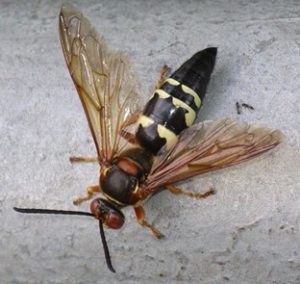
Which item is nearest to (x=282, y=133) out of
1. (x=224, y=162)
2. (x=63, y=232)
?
(x=224, y=162)

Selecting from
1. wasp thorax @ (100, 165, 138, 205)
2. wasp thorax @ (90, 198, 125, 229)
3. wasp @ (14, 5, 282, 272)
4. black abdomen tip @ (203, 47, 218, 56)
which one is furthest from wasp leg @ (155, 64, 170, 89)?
wasp thorax @ (90, 198, 125, 229)

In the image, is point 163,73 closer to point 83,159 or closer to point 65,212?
point 83,159

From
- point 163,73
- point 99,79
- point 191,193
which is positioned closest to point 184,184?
point 191,193

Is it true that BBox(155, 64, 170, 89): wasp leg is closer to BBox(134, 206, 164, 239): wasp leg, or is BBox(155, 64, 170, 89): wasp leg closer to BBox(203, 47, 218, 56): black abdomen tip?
BBox(203, 47, 218, 56): black abdomen tip

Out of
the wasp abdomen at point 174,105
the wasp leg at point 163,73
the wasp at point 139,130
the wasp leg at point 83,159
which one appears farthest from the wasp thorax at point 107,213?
the wasp leg at point 163,73

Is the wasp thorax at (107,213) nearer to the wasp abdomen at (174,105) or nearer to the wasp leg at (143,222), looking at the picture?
the wasp leg at (143,222)

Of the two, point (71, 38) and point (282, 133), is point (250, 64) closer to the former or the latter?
point (282, 133)
